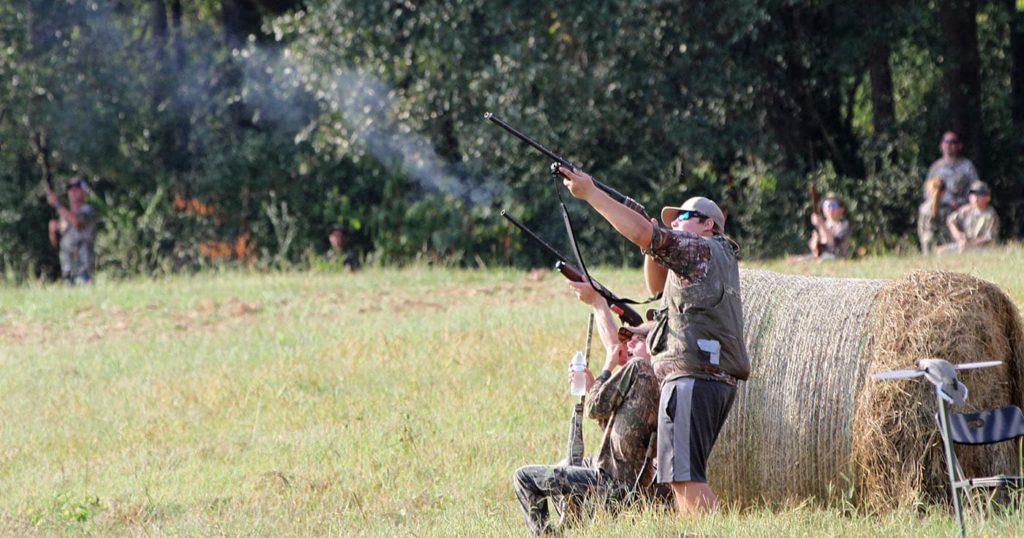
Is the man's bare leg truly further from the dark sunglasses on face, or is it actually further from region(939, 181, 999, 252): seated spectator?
region(939, 181, 999, 252): seated spectator

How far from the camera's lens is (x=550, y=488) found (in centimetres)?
731

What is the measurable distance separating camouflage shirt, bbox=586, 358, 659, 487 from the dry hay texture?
2.69ft

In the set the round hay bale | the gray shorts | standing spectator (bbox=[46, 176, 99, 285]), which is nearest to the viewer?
the gray shorts

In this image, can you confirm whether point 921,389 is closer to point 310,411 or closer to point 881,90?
point 310,411

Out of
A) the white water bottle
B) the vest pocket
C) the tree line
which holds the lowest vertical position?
the white water bottle

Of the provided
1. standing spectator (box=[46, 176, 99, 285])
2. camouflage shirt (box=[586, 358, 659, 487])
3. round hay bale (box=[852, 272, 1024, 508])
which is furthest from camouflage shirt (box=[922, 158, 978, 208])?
camouflage shirt (box=[586, 358, 659, 487])

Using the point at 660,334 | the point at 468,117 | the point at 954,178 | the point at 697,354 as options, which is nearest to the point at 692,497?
the point at 697,354

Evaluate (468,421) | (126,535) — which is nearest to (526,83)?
(468,421)

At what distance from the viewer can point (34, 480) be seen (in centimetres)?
1030

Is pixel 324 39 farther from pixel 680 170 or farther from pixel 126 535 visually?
pixel 126 535

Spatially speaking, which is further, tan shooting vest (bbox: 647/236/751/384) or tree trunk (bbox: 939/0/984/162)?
tree trunk (bbox: 939/0/984/162)

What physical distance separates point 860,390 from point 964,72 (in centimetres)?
1666

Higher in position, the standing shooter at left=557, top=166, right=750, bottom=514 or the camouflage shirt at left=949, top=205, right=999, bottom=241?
the camouflage shirt at left=949, top=205, right=999, bottom=241

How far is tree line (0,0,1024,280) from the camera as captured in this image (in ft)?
69.7
